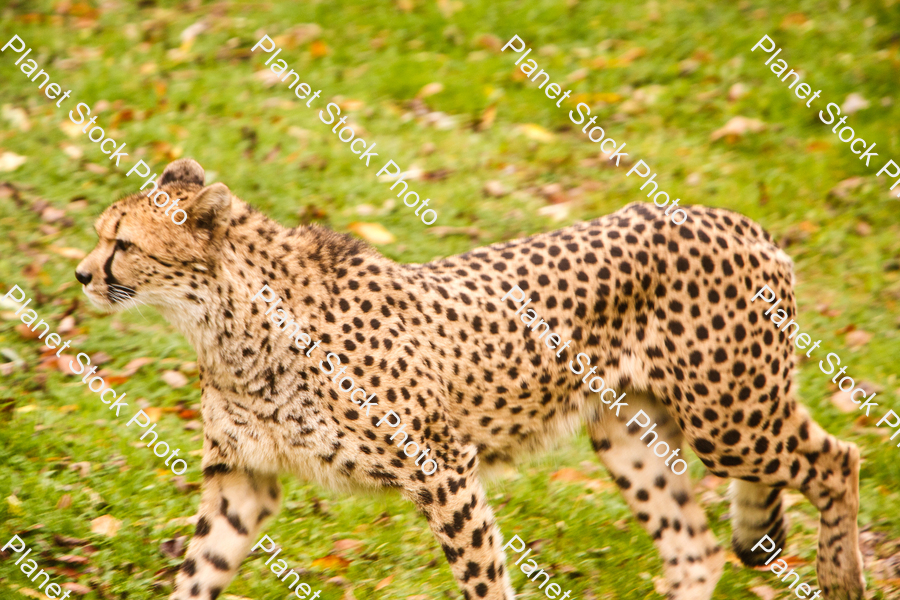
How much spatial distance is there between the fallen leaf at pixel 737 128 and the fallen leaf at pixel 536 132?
138 cm

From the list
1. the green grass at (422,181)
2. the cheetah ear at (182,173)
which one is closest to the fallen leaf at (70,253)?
the green grass at (422,181)

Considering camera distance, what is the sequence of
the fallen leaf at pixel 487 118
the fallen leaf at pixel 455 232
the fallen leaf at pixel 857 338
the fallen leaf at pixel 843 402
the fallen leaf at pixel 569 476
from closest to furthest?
the fallen leaf at pixel 569 476 → the fallen leaf at pixel 843 402 → the fallen leaf at pixel 857 338 → the fallen leaf at pixel 455 232 → the fallen leaf at pixel 487 118

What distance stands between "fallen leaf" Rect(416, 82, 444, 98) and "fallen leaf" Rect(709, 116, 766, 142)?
2484mm

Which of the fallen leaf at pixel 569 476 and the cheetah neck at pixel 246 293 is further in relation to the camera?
the fallen leaf at pixel 569 476

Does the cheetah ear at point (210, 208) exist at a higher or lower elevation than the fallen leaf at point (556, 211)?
lower

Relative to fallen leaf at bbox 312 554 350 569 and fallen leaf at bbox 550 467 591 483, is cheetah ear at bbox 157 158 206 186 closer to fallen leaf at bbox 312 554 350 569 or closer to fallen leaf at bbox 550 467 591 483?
fallen leaf at bbox 312 554 350 569

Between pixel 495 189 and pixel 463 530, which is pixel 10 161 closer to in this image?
pixel 495 189

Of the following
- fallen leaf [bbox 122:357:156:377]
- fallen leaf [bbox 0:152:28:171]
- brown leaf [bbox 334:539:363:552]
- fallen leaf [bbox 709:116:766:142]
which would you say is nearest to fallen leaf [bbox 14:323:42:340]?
fallen leaf [bbox 122:357:156:377]

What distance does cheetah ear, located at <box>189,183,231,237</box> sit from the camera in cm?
364

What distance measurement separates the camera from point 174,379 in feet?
18.8

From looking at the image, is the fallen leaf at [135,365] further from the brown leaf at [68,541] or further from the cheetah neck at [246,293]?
the cheetah neck at [246,293]

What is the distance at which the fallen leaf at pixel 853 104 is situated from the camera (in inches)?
318

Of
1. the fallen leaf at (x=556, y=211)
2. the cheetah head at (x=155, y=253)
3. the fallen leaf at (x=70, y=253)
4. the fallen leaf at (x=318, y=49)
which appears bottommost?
the cheetah head at (x=155, y=253)

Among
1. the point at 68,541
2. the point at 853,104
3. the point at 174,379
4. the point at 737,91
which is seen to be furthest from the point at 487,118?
the point at 68,541
